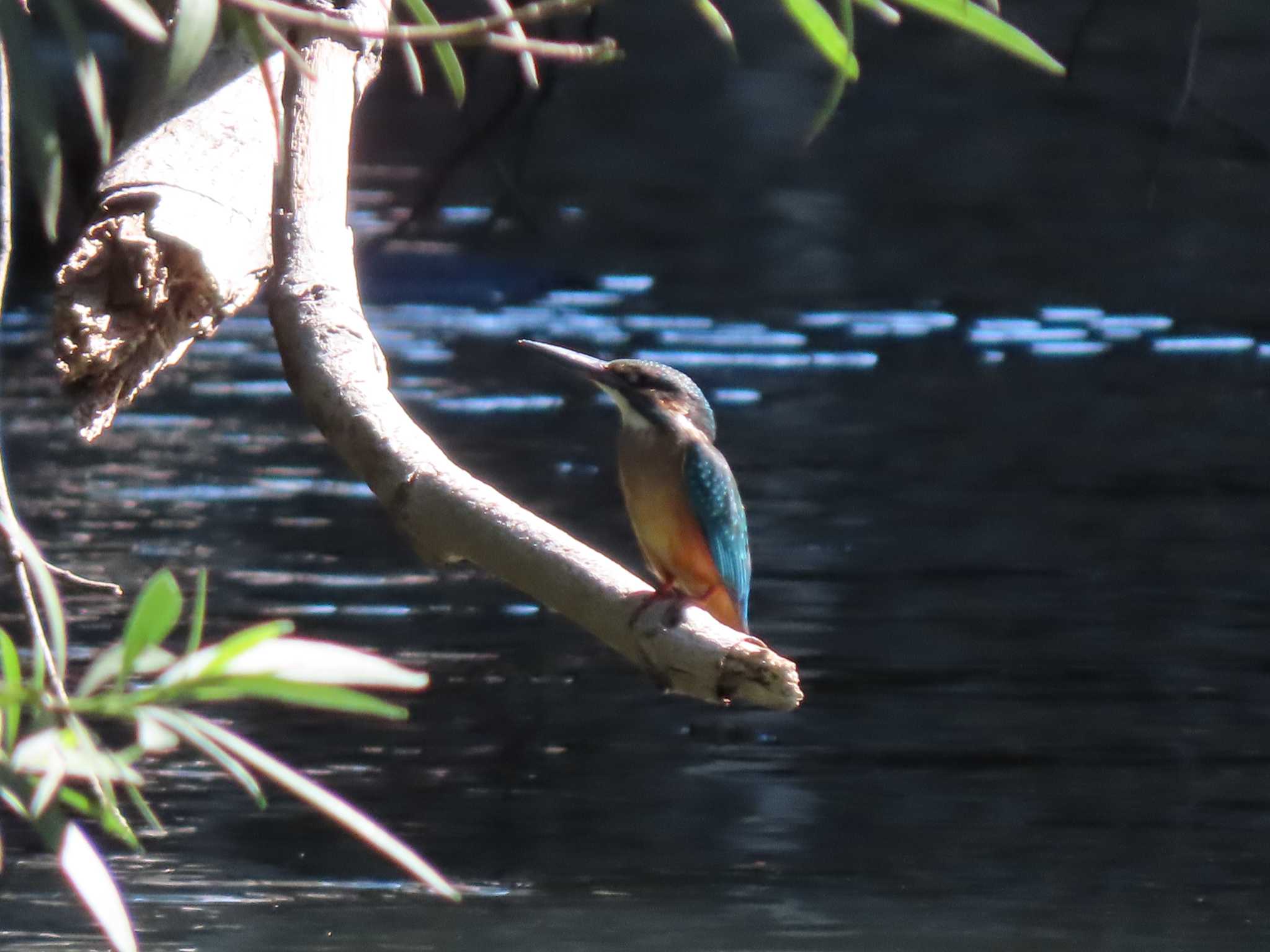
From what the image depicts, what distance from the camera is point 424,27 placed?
106 centimetres

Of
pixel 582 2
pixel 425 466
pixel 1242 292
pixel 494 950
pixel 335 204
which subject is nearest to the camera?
pixel 582 2

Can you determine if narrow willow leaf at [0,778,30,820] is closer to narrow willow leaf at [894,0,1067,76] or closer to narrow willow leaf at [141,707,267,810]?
narrow willow leaf at [141,707,267,810]

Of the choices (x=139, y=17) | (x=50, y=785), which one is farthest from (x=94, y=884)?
(x=139, y=17)

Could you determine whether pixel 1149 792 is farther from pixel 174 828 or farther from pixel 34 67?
pixel 34 67

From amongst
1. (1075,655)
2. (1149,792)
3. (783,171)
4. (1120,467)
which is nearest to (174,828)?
(1149,792)

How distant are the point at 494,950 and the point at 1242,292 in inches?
256

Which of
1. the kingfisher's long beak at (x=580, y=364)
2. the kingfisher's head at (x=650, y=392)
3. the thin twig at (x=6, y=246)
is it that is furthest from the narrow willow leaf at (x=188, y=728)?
the kingfisher's head at (x=650, y=392)

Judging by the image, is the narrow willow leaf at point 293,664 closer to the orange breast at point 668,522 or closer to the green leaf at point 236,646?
the green leaf at point 236,646

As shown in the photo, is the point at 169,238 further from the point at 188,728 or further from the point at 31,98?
the point at 188,728

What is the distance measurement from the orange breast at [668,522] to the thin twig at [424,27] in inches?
55.5

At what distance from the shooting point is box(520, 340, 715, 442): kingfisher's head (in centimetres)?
270

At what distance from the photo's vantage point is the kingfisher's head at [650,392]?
2703 millimetres

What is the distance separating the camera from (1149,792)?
3580 mm

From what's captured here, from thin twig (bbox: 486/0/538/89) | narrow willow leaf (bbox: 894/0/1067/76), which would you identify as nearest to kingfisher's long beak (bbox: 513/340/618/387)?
thin twig (bbox: 486/0/538/89)
